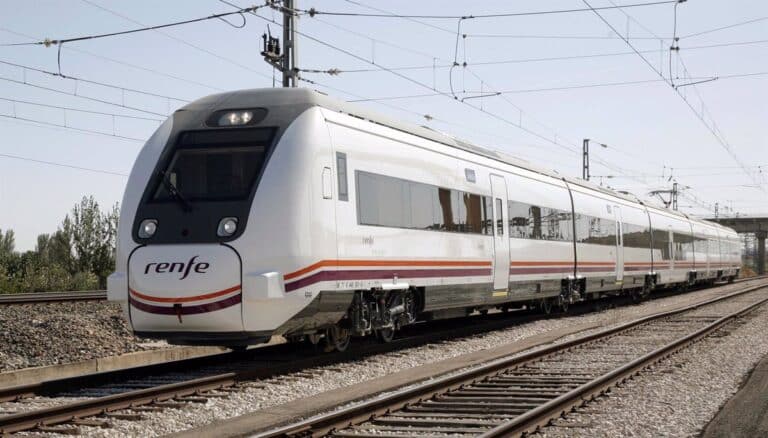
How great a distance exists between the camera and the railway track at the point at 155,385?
8508 millimetres

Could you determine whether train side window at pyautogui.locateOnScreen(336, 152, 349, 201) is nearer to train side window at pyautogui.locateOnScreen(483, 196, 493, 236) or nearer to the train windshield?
the train windshield

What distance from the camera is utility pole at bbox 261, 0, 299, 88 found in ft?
67.8

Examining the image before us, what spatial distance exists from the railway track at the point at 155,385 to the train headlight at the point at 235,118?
3067 mm

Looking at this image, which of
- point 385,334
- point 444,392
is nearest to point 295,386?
point 444,392

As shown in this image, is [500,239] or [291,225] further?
[500,239]

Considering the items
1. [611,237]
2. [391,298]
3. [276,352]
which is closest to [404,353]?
[391,298]

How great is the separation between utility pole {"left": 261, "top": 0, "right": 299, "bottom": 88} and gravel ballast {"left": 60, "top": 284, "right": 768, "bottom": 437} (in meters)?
7.10

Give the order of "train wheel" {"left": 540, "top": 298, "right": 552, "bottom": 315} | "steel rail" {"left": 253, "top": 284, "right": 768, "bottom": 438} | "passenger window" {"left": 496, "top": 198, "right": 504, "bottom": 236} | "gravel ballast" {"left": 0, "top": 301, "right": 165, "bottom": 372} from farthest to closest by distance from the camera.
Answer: "train wheel" {"left": 540, "top": 298, "right": 552, "bottom": 315} < "passenger window" {"left": 496, "top": 198, "right": 504, "bottom": 236} < "gravel ballast" {"left": 0, "top": 301, "right": 165, "bottom": 372} < "steel rail" {"left": 253, "top": 284, "right": 768, "bottom": 438}

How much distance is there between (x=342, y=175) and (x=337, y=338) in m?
2.51

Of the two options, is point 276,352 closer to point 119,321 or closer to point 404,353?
point 404,353

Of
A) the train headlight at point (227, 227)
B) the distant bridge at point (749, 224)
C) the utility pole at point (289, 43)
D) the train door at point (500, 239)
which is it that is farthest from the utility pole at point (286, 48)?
the distant bridge at point (749, 224)

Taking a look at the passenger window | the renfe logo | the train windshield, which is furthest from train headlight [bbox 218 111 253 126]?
the passenger window

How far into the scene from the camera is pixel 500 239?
18109 mm

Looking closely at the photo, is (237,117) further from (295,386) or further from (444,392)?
(444,392)
